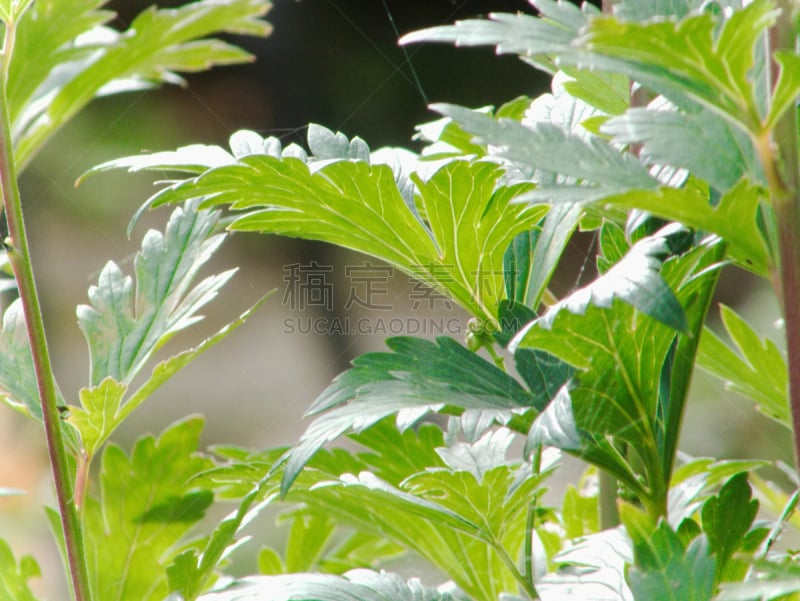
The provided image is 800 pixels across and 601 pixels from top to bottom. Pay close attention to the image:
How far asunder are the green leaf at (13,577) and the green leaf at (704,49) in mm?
431

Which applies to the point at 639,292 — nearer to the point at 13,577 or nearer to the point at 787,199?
the point at 787,199

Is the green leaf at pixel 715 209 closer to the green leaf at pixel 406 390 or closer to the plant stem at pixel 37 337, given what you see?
the green leaf at pixel 406 390

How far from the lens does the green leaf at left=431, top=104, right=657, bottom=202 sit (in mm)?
298

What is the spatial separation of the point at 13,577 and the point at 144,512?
8 centimetres

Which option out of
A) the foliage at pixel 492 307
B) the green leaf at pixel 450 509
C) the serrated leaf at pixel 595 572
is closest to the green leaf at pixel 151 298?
the foliage at pixel 492 307

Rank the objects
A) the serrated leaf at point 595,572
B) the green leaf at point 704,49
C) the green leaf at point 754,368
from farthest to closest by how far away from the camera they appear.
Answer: the green leaf at point 754,368 → the serrated leaf at point 595,572 → the green leaf at point 704,49

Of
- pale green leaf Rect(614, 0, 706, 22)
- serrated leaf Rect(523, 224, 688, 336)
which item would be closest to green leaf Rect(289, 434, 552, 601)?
serrated leaf Rect(523, 224, 688, 336)

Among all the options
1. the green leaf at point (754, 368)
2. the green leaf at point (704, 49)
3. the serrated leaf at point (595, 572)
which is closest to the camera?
the green leaf at point (704, 49)

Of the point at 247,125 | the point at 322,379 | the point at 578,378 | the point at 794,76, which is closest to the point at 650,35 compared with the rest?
the point at 794,76

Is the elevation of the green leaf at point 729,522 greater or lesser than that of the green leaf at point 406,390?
lesser

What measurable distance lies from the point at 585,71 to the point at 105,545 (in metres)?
0.41

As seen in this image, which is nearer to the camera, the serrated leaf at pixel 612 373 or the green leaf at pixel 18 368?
the serrated leaf at pixel 612 373

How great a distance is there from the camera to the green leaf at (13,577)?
0.47 meters

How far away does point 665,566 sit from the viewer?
0.32 m
